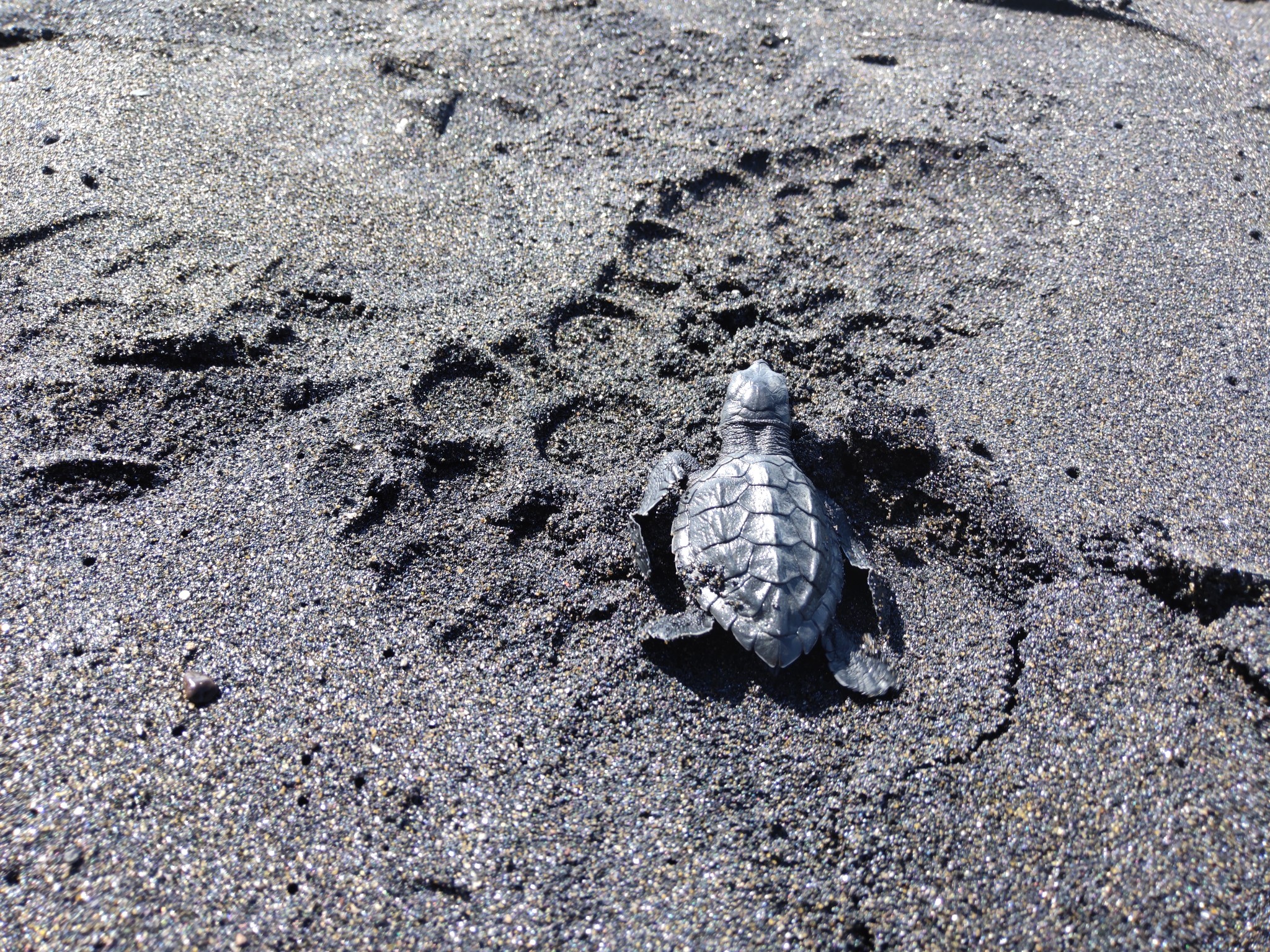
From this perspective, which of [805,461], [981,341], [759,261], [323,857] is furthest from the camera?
[759,261]

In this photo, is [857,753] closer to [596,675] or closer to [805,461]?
[596,675]

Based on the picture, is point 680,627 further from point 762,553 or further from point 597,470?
point 597,470

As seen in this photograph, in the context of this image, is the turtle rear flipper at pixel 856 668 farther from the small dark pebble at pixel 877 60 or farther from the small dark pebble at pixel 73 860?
the small dark pebble at pixel 877 60

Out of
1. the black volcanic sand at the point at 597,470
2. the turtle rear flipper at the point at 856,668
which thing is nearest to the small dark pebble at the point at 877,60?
the black volcanic sand at the point at 597,470

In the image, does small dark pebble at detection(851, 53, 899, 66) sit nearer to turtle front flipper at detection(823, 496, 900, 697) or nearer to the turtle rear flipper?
turtle front flipper at detection(823, 496, 900, 697)

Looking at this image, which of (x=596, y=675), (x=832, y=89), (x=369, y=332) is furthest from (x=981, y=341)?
(x=369, y=332)
